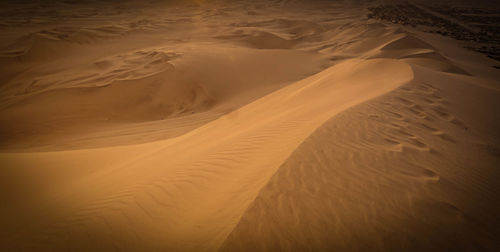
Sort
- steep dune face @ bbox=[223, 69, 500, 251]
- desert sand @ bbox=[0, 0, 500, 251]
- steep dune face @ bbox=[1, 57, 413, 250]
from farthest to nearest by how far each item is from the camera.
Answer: steep dune face @ bbox=[1, 57, 413, 250] → desert sand @ bbox=[0, 0, 500, 251] → steep dune face @ bbox=[223, 69, 500, 251]

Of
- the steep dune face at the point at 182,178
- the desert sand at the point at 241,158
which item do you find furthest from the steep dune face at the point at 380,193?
the steep dune face at the point at 182,178

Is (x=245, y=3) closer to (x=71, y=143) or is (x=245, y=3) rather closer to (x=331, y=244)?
(x=71, y=143)

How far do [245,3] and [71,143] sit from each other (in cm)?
2512

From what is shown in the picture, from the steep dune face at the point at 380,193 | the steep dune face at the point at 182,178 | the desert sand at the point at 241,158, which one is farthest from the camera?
the steep dune face at the point at 182,178

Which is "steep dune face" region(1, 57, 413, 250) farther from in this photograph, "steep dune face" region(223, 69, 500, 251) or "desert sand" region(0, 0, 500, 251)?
"steep dune face" region(223, 69, 500, 251)

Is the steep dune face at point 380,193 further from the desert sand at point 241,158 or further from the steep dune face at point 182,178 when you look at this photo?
the steep dune face at point 182,178

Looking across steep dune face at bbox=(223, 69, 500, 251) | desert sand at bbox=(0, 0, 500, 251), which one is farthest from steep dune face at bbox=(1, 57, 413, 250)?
steep dune face at bbox=(223, 69, 500, 251)

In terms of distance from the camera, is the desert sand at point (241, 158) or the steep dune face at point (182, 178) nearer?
the desert sand at point (241, 158)

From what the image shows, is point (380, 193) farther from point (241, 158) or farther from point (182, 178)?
point (182, 178)

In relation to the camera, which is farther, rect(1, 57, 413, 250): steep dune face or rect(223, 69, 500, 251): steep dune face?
rect(1, 57, 413, 250): steep dune face

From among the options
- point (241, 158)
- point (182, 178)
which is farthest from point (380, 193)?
point (182, 178)

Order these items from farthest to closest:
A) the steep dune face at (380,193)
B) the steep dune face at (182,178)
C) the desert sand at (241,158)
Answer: the steep dune face at (182,178) → the desert sand at (241,158) → the steep dune face at (380,193)

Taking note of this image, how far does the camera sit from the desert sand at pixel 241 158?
1.97 meters

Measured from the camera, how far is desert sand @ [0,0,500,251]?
77.6 inches
